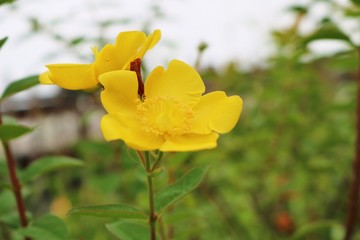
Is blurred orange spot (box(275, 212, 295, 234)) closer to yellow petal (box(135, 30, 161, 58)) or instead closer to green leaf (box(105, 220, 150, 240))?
green leaf (box(105, 220, 150, 240))

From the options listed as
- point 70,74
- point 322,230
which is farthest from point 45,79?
point 322,230

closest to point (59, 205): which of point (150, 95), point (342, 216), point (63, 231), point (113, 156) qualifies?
point (113, 156)

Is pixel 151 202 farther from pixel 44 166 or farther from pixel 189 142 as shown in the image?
pixel 44 166

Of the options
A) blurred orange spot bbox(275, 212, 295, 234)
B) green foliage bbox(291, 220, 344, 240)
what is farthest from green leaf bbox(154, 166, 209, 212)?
blurred orange spot bbox(275, 212, 295, 234)

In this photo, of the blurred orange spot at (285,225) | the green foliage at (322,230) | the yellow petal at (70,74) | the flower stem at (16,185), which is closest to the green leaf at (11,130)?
the flower stem at (16,185)

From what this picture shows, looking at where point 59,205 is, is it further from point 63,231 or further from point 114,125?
point 114,125

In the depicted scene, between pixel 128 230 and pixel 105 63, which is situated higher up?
pixel 105 63

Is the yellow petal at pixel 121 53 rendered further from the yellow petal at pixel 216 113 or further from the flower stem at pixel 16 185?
the flower stem at pixel 16 185
